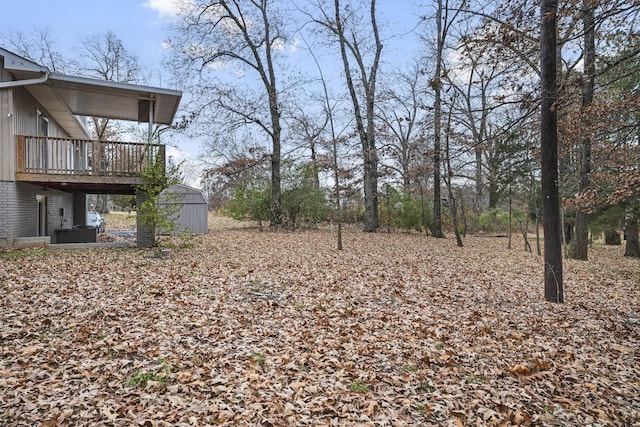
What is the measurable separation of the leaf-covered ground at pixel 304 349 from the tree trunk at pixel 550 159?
0.50 metres

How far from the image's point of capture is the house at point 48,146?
967 centimetres

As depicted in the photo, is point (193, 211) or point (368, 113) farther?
point (368, 113)

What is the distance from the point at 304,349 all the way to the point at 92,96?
34.6 feet

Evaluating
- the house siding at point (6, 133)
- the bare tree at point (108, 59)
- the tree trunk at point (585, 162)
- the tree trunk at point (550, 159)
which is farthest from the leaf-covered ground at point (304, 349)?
the bare tree at point (108, 59)

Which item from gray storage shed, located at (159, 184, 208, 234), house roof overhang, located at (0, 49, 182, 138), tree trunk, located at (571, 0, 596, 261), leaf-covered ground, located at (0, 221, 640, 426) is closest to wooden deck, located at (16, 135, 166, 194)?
house roof overhang, located at (0, 49, 182, 138)

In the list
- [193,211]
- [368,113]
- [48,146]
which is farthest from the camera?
[368,113]

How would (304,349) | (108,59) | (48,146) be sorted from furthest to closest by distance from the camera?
(108,59) < (48,146) < (304,349)

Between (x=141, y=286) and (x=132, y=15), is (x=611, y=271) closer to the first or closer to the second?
(x=141, y=286)

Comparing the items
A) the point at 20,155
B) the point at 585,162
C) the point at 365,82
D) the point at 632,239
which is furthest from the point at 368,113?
the point at 20,155

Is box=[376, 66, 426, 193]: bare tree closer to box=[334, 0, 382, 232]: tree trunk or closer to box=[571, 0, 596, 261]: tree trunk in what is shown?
box=[334, 0, 382, 232]: tree trunk

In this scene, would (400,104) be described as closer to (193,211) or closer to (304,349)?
(193,211)

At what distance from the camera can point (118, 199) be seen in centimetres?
3709

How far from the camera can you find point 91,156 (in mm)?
10680

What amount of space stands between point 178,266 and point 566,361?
7307 millimetres
